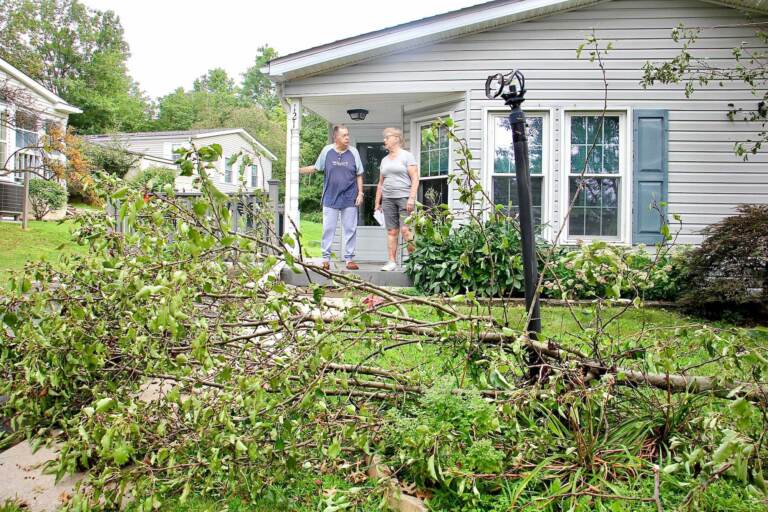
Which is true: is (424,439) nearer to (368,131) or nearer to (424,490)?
(424,490)

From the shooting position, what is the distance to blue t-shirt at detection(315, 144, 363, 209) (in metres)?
7.92

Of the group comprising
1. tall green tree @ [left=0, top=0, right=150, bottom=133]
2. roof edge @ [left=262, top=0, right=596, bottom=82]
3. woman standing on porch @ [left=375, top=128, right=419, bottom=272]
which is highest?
tall green tree @ [left=0, top=0, right=150, bottom=133]

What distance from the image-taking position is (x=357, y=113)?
10.2 meters

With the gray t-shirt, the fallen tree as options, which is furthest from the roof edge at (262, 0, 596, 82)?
the fallen tree

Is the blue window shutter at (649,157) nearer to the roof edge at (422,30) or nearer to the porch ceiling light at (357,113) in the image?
the roof edge at (422,30)

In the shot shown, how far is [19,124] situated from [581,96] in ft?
47.9

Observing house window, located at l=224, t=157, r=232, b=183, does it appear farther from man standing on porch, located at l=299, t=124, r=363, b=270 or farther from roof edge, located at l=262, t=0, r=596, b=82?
roof edge, located at l=262, t=0, r=596, b=82

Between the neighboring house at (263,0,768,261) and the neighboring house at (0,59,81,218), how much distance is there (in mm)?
9721

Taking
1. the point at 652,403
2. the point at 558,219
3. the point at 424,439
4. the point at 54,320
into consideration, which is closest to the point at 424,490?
the point at 424,439

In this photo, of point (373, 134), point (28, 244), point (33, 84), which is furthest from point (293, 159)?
point (33, 84)

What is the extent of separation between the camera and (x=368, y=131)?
36.4 feet

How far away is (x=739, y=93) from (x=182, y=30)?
73.7 meters

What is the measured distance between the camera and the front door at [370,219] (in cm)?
1084

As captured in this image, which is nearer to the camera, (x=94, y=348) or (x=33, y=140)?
(x=94, y=348)
